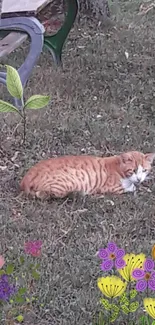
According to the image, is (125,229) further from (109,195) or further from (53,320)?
(53,320)

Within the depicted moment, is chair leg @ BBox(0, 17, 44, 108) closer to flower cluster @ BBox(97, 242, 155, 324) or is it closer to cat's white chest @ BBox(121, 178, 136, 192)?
cat's white chest @ BBox(121, 178, 136, 192)

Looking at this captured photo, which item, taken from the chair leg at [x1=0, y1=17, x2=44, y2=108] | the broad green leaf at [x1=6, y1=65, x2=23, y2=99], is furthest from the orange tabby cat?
the chair leg at [x1=0, y1=17, x2=44, y2=108]

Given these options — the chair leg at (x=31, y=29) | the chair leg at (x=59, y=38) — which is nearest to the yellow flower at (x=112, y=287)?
the chair leg at (x=31, y=29)

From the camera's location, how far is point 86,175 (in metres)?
4.45

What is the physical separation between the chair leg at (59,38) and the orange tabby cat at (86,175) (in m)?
2.32

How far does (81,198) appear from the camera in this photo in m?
4.29

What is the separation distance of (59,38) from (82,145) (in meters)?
2.05

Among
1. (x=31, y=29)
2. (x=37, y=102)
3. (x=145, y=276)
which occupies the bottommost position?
(x=145, y=276)

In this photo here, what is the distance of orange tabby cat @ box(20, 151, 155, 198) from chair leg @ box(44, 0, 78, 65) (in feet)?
7.60

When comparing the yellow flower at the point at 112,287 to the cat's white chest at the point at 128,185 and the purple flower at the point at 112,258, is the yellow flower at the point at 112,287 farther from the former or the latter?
the cat's white chest at the point at 128,185

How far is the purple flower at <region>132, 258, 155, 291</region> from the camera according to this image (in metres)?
2.39

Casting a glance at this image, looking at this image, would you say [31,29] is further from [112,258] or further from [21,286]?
[112,258]

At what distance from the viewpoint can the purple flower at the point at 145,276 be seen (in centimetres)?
239

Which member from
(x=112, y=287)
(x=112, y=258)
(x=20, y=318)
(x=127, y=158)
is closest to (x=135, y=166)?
(x=127, y=158)
